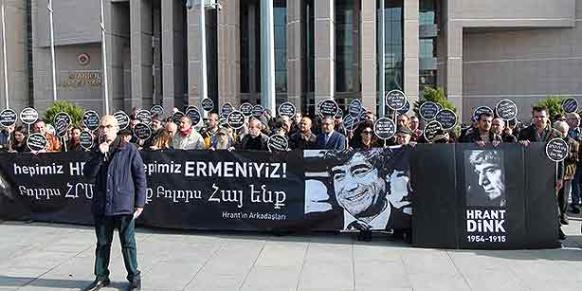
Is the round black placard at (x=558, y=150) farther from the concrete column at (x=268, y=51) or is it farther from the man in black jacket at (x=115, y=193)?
the concrete column at (x=268, y=51)

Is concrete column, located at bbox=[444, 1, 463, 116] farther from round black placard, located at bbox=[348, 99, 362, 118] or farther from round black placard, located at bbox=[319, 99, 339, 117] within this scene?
round black placard, located at bbox=[319, 99, 339, 117]

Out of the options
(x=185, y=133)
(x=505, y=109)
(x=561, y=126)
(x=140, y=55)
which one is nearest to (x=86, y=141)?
(x=185, y=133)

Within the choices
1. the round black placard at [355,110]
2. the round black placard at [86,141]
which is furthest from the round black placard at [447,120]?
the round black placard at [86,141]

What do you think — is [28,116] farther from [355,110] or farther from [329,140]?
[329,140]

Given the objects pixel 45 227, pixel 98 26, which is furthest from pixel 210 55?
pixel 45 227

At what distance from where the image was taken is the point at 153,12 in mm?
50438

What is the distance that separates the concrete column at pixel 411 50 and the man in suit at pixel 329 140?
3259 centimetres

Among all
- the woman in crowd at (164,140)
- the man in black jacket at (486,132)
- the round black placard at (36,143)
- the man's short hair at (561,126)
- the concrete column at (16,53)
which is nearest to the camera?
the man in black jacket at (486,132)

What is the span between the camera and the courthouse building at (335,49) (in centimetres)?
4219

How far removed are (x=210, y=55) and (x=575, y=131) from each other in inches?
1510

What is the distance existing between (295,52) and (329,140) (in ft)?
111

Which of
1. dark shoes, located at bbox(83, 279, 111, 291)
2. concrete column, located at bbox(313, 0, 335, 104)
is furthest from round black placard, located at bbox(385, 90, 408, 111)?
concrete column, located at bbox(313, 0, 335, 104)

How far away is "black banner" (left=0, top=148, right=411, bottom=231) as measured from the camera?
903cm

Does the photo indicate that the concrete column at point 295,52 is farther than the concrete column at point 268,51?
Yes
